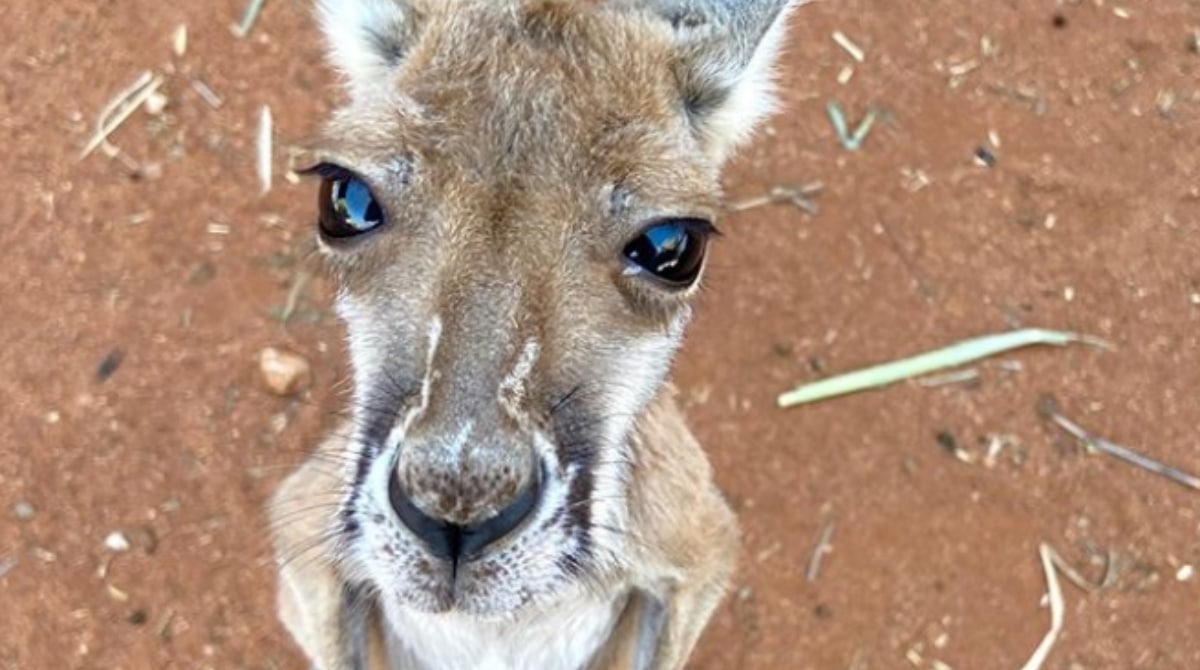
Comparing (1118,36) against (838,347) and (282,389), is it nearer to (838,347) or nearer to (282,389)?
(838,347)

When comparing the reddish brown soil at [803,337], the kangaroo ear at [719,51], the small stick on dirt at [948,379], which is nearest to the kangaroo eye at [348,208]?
the kangaroo ear at [719,51]

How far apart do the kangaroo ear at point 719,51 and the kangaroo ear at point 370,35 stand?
43 cm

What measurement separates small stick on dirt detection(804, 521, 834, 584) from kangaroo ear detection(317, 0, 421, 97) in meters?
1.91

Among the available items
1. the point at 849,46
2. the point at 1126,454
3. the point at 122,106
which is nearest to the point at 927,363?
the point at 1126,454

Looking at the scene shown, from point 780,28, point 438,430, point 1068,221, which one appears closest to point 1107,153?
point 1068,221

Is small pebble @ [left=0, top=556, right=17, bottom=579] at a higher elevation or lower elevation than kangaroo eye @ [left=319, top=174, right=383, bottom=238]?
lower

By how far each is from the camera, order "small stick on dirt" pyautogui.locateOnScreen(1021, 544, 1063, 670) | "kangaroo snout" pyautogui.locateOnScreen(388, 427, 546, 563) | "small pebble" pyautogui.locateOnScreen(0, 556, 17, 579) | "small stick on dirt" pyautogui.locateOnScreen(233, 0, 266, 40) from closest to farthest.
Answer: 1. "kangaroo snout" pyautogui.locateOnScreen(388, 427, 546, 563)
2. "small pebble" pyautogui.locateOnScreen(0, 556, 17, 579)
3. "small stick on dirt" pyautogui.locateOnScreen(1021, 544, 1063, 670)
4. "small stick on dirt" pyautogui.locateOnScreen(233, 0, 266, 40)

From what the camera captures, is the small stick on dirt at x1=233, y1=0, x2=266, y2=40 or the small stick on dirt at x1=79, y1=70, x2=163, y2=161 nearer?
the small stick on dirt at x1=79, y1=70, x2=163, y2=161

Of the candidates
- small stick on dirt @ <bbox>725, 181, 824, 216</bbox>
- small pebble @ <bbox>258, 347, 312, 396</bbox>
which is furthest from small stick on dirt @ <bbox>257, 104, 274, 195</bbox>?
small stick on dirt @ <bbox>725, 181, 824, 216</bbox>

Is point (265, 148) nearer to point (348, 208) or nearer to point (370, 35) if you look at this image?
point (370, 35)

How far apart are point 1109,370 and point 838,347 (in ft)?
2.61

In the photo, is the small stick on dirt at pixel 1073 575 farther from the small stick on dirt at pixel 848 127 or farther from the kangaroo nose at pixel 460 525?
the kangaroo nose at pixel 460 525

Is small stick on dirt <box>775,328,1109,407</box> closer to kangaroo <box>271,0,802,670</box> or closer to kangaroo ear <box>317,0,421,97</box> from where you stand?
kangaroo <box>271,0,802,670</box>

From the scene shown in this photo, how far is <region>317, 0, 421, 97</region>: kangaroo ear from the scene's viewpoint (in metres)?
2.58
